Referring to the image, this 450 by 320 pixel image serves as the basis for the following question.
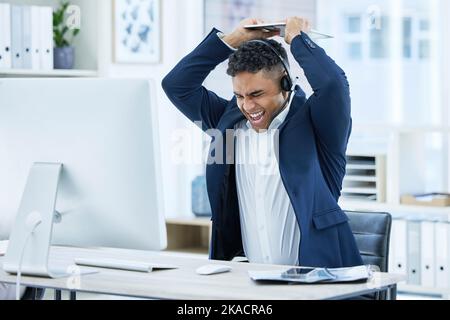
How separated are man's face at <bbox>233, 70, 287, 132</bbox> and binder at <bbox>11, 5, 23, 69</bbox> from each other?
78.6 inches

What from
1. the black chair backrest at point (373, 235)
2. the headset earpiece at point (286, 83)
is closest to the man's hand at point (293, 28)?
the headset earpiece at point (286, 83)

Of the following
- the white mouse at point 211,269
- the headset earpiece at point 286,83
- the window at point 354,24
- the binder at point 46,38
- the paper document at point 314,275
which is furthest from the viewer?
the window at point 354,24

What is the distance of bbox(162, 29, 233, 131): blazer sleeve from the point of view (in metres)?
2.90

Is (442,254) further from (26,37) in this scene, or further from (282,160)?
(26,37)

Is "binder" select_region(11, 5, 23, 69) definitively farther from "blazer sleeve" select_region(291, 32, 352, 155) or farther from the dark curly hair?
"blazer sleeve" select_region(291, 32, 352, 155)

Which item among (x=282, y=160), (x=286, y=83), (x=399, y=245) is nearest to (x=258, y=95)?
→ (x=286, y=83)

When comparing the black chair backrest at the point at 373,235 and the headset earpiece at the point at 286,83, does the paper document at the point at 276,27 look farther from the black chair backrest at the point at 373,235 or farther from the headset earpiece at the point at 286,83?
the black chair backrest at the point at 373,235

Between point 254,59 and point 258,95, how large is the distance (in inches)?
4.2

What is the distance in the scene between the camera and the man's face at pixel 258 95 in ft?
8.73

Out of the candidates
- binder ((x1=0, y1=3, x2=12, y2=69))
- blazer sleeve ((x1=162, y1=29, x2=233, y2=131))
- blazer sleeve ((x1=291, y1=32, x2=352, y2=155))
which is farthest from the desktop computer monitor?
binder ((x1=0, y1=3, x2=12, y2=69))

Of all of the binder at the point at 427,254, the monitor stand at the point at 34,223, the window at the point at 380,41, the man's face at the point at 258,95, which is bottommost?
the binder at the point at 427,254
